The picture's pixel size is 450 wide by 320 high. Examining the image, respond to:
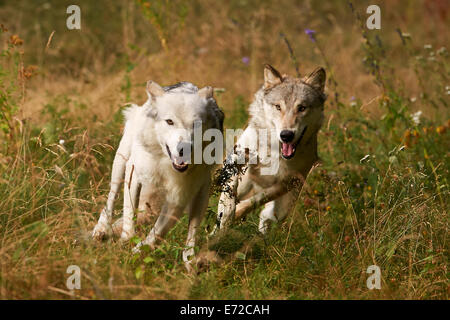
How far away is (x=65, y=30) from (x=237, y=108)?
5.78m

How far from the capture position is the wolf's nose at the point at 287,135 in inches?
195

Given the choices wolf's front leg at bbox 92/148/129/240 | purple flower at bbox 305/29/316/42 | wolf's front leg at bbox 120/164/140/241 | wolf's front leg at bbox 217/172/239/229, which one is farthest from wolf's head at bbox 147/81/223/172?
purple flower at bbox 305/29/316/42

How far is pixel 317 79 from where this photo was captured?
5.43 m

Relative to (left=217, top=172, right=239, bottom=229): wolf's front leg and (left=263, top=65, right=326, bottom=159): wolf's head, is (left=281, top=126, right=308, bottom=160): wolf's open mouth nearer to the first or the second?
(left=263, top=65, right=326, bottom=159): wolf's head

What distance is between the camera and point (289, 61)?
9750 millimetres

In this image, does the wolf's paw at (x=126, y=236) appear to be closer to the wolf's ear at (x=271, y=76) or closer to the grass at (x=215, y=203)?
the grass at (x=215, y=203)

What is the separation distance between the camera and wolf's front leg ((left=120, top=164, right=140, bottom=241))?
14.0 feet

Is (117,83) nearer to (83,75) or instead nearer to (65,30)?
(83,75)

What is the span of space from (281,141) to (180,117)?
4.31ft


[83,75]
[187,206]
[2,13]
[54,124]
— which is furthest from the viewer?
[2,13]

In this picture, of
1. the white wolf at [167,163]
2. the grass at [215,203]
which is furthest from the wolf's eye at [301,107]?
the white wolf at [167,163]

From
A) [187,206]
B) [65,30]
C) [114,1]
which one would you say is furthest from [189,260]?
[114,1]

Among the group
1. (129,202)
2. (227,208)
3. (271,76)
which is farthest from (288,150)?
(129,202)

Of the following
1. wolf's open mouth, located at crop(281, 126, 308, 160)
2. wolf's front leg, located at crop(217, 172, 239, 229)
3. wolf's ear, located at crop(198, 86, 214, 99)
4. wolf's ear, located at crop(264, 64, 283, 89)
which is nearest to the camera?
wolf's ear, located at crop(198, 86, 214, 99)
